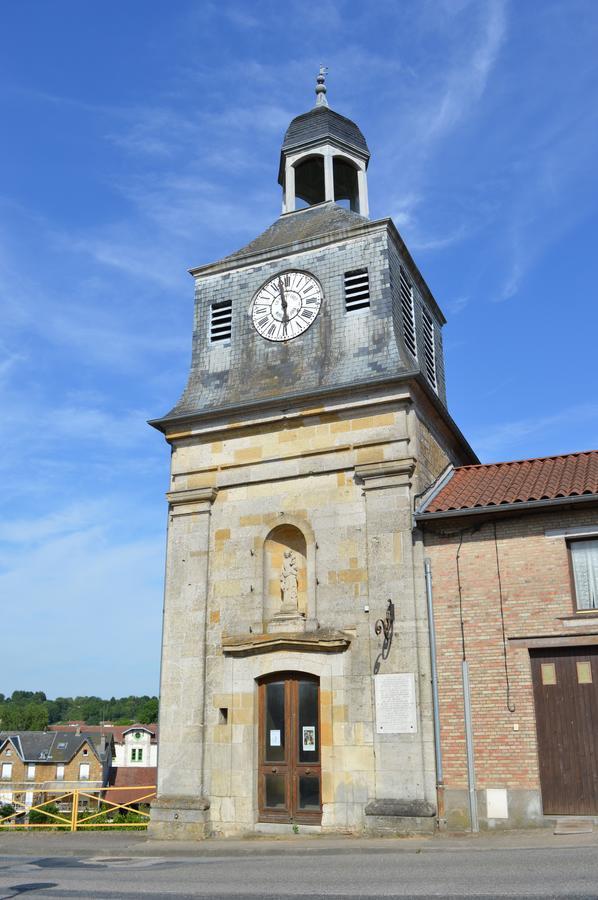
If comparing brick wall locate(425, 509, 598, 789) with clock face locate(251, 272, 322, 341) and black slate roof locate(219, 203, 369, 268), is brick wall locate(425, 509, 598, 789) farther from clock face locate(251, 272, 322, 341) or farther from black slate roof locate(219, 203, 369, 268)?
black slate roof locate(219, 203, 369, 268)

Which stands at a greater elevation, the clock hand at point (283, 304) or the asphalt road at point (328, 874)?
the clock hand at point (283, 304)

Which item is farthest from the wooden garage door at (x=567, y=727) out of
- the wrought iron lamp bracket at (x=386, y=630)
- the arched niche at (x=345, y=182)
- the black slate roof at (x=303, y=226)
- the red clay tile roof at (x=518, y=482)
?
the arched niche at (x=345, y=182)

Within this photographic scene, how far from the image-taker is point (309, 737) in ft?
49.3

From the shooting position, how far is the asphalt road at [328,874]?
835cm

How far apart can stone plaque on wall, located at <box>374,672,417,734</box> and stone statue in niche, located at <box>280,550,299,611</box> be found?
8.11 feet

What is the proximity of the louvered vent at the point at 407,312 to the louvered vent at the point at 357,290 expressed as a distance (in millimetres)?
1078

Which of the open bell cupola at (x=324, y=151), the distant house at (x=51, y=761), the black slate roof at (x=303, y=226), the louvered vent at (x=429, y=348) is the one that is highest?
the open bell cupola at (x=324, y=151)

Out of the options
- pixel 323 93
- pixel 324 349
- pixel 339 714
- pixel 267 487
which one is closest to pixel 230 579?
pixel 267 487

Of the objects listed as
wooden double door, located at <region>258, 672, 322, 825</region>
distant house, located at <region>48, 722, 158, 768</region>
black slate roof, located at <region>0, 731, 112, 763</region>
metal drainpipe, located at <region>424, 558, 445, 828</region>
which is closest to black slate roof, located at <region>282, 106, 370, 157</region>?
metal drainpipe, located at <region>424, 558, 445, 828</region>

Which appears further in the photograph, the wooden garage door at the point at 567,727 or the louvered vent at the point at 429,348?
the louvered vent at the point at 429,348

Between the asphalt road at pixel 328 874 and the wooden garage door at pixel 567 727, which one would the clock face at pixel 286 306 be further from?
the asphalt road at pixel 328 874

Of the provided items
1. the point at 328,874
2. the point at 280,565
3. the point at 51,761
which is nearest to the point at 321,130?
the point at 280,565

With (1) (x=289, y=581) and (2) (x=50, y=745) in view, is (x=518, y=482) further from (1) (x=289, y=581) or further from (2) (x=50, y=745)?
(2) (x=50, y=745)

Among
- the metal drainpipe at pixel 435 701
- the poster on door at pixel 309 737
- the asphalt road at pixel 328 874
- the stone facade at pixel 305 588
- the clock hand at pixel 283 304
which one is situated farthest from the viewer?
the clock hand at pixel 283 304
